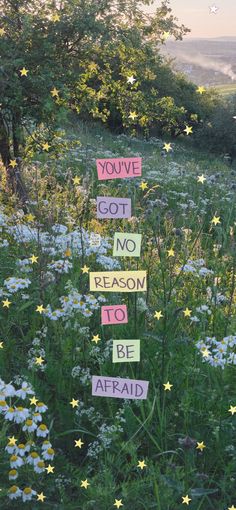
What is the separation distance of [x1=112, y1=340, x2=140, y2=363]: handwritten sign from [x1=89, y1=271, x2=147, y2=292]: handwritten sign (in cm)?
29

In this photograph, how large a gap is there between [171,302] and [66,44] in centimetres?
370

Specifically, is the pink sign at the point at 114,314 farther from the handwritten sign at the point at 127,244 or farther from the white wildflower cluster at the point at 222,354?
the white wildflower cluster at the point at 222,354

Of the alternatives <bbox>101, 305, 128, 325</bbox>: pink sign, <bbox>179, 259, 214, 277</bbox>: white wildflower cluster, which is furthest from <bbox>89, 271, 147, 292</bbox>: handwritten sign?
<bbox>179, 259, 214, 277</bbox>: white wildflower cluster

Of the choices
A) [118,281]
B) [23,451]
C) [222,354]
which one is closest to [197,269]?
[222,354]

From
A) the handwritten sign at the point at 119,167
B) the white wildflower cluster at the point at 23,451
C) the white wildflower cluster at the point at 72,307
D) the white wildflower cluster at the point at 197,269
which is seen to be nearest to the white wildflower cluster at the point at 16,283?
the white wildflower cluster at the point at 72,307

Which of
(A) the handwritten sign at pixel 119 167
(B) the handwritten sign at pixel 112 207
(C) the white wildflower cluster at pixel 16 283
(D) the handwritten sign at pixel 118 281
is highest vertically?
(A) the handwritten sign at pixel 119 167

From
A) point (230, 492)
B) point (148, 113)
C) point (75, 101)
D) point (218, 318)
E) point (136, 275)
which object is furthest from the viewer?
point (148, 113)

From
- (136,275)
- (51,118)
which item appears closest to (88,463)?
(136,275)

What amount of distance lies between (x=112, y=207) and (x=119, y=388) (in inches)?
37.2

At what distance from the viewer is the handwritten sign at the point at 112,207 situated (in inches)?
123

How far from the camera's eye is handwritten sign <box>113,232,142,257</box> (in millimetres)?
3082

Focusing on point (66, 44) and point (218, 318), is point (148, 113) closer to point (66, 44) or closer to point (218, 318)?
point (66, 44)

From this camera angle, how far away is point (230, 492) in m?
2.80

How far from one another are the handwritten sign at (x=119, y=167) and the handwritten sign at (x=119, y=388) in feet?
3.53
